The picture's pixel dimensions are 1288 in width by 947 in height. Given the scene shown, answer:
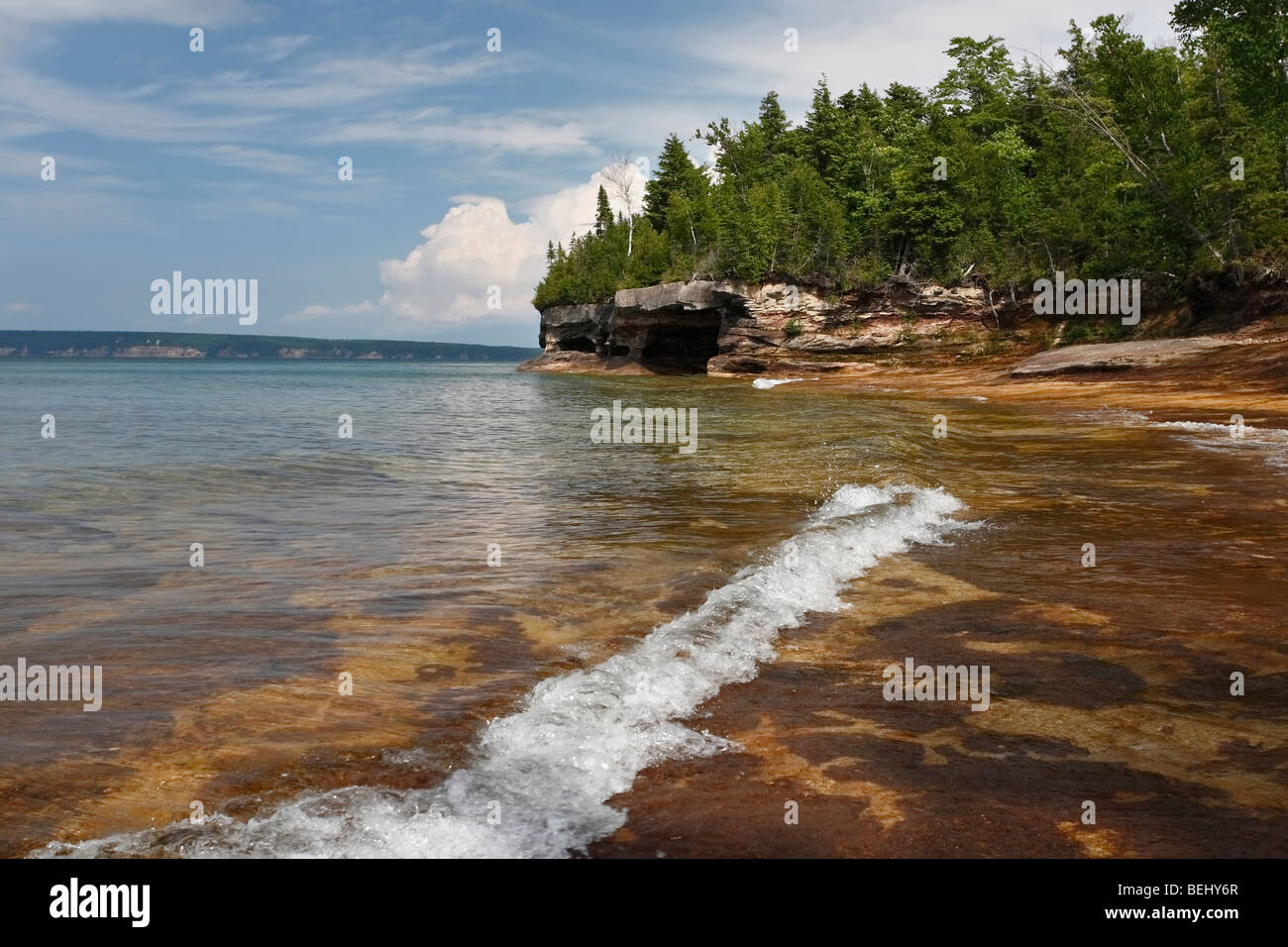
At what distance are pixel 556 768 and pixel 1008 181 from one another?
59961 millimetres

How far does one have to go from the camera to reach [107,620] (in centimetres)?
749

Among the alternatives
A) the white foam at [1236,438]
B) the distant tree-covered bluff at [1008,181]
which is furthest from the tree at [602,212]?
the white foam at [1236,438]

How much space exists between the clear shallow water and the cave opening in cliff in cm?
5332

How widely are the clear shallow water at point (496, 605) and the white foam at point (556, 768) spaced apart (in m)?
0.02

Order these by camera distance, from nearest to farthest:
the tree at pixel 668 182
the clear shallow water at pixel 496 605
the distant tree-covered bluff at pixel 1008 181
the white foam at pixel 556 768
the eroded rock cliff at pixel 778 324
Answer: the white foam at pixel 556 768 → the clear shallow water at pixel 496 605 → the distant tree-covered bluff at pixel 1008 181 → the eroded rock cliff at pixel 778 324 → the tree at pixel 668 182

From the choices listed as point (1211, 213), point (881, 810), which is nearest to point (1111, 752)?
point (881, 810)

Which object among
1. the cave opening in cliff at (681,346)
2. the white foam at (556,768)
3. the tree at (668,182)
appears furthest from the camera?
the tree at (668,182)

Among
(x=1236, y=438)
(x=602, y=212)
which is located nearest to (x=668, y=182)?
(x=602, y=212)

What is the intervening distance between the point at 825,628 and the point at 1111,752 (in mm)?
2636

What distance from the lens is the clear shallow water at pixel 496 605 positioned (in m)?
4.33

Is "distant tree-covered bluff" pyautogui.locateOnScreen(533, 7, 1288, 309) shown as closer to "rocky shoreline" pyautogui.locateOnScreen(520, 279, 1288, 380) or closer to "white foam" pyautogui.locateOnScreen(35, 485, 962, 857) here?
"rocky shoreline" pyautogui.locateOnScreen(520, 279, 1288, 380)

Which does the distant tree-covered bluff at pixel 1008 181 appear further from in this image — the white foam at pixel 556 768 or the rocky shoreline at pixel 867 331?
the white foam at pixel 556 768

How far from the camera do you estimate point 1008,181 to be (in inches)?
2201
